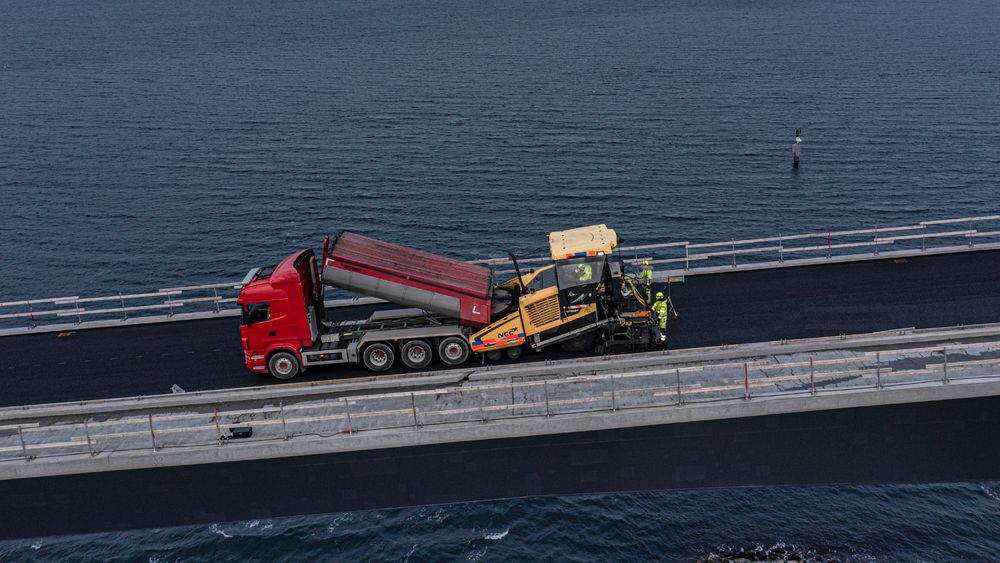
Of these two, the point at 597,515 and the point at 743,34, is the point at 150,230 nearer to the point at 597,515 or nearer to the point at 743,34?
the point at 597,515

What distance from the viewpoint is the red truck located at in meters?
28.5

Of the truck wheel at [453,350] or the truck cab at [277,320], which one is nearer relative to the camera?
the truck cab at [277,320]

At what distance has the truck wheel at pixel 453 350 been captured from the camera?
2888 centimetres

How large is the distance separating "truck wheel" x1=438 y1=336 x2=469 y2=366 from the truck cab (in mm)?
4226

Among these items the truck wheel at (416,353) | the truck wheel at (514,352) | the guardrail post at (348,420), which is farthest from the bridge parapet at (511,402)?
the truck wheel at (416,353)

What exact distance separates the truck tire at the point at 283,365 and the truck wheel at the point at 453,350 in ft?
15.5

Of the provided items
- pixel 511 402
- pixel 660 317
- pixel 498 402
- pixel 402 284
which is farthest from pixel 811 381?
pixel 402 284

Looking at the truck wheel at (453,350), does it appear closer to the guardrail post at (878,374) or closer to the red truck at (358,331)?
the red truck at (358,331)

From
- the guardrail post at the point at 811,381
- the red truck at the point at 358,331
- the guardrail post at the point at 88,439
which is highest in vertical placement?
the red truck at the point at 358,331

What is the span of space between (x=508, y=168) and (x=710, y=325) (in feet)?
138

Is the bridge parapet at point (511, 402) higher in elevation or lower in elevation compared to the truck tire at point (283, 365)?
lower

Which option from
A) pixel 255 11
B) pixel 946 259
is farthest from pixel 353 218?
pixel 255 11

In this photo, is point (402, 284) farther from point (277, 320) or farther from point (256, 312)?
point (256, 312)

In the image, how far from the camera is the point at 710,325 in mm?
30812
